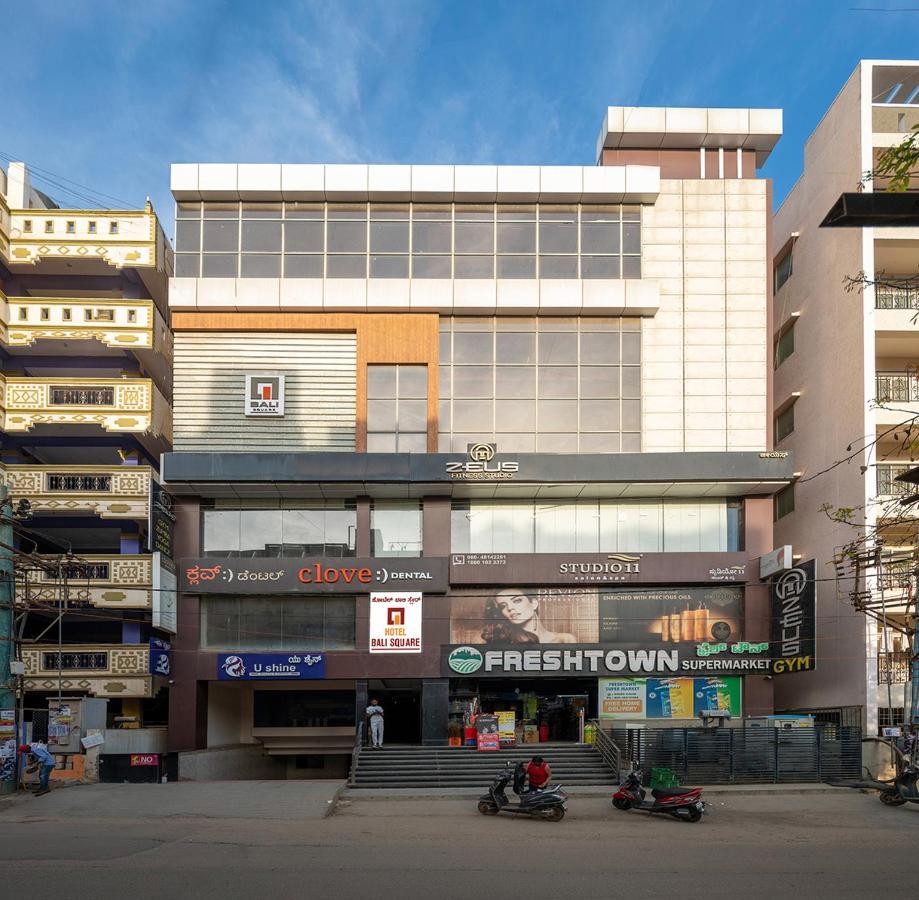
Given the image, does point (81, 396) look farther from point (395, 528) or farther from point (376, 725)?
point (376, 725)

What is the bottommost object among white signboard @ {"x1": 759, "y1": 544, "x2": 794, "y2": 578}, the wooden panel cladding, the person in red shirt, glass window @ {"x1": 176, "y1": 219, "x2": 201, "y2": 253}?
the person in red shirt

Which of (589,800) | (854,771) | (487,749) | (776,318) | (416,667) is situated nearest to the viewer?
(589,800)

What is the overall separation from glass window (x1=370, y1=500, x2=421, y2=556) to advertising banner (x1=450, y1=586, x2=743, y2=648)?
2.30m

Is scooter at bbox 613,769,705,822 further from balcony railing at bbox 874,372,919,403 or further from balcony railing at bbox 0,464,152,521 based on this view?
balcony railing at bbox 0,464,152,521

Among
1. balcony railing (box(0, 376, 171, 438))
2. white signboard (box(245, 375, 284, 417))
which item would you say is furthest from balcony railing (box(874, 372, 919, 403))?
balcony railing (box(0, 376, 171, 438))

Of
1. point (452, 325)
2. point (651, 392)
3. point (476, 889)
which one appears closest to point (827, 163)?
point (651, 392)

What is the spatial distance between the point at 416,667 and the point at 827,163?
22959 millimetres

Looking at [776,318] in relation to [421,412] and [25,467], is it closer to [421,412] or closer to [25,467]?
[421,412]

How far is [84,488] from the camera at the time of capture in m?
37.1

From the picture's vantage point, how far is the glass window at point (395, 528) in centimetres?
3456

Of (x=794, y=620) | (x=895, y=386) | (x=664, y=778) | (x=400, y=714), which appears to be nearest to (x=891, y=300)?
(x=895, y=386)

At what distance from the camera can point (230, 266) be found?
35.0 m

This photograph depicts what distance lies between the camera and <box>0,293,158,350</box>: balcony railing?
37.6m

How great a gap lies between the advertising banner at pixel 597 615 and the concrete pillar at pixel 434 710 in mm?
1801
